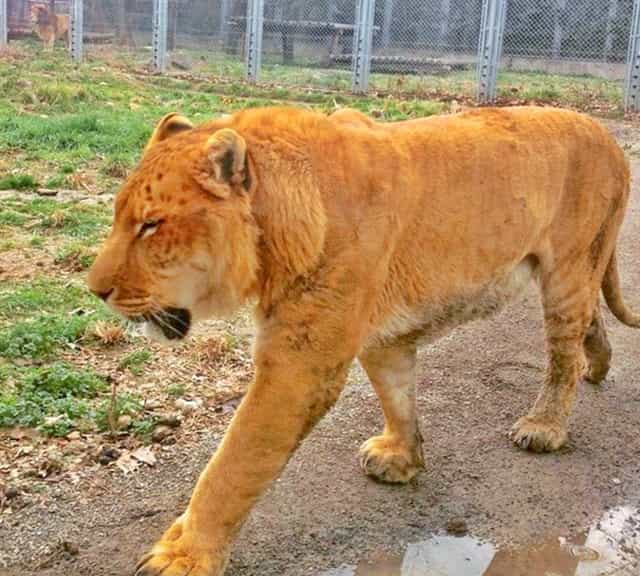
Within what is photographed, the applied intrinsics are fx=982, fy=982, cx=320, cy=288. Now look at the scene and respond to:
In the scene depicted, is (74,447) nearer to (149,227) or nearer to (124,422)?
(124,422)

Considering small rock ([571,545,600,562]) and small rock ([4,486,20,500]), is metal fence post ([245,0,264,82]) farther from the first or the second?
small rock ([571,545,600,562])

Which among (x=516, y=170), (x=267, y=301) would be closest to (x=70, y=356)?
(x=267, y=301)

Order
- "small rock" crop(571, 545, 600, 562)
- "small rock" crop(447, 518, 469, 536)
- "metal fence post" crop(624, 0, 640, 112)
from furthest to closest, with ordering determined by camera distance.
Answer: "metal fence post" crop(624, 0, 640, 112) < "small rock" crop(447, 518, 469, 536) < "small rock" crop(571, 545, 600, 562)

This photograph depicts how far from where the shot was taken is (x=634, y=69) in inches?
663

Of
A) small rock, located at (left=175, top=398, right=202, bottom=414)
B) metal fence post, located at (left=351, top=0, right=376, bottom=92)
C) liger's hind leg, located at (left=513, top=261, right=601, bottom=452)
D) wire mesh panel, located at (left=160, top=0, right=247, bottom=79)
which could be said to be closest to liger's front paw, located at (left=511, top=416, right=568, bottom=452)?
liger's hind leg, located at (left=513, top=261, right=601, bottom=452)

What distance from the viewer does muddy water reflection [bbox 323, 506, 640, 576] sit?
3.67m

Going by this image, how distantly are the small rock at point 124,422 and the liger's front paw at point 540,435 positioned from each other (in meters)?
1.83

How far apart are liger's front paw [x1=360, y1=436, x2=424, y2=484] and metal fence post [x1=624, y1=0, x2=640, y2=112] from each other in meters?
14.0

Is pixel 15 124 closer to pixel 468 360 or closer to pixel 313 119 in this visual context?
pixel 468 360

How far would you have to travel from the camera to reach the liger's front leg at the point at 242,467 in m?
3.23

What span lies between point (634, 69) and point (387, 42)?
5.66 meters

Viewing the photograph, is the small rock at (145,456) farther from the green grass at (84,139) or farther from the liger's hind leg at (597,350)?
the liger's hind leg at (597,350)

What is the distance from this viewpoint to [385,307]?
145 inches

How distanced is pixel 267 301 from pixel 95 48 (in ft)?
67.0
